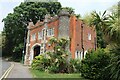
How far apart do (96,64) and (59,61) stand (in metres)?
7.76

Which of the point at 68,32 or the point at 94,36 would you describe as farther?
the point at 94,36

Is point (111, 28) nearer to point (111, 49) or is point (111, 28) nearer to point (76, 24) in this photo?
point (111, 49)

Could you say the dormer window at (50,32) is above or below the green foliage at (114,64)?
above

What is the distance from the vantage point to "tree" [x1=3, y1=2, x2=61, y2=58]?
50406 millimetres

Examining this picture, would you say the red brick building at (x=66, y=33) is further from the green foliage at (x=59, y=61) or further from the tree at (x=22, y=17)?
the tree at (x=22, y=17)

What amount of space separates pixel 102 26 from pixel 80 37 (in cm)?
1659

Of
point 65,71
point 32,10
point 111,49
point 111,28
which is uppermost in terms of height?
point 32,10

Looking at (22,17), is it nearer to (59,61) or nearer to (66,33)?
(66,33)

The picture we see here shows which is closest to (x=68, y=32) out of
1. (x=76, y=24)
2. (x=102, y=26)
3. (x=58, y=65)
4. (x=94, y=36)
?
(x=76, y=24)

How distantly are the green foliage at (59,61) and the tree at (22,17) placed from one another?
22.6 m

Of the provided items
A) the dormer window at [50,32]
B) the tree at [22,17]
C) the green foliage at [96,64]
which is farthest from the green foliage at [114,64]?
the tree at [22,17]

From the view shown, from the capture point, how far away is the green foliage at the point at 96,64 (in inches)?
720

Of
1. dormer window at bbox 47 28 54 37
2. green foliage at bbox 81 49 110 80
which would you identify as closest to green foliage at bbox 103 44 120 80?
green foliage at bbox 81 49 110 80

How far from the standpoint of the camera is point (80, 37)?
111 ft
